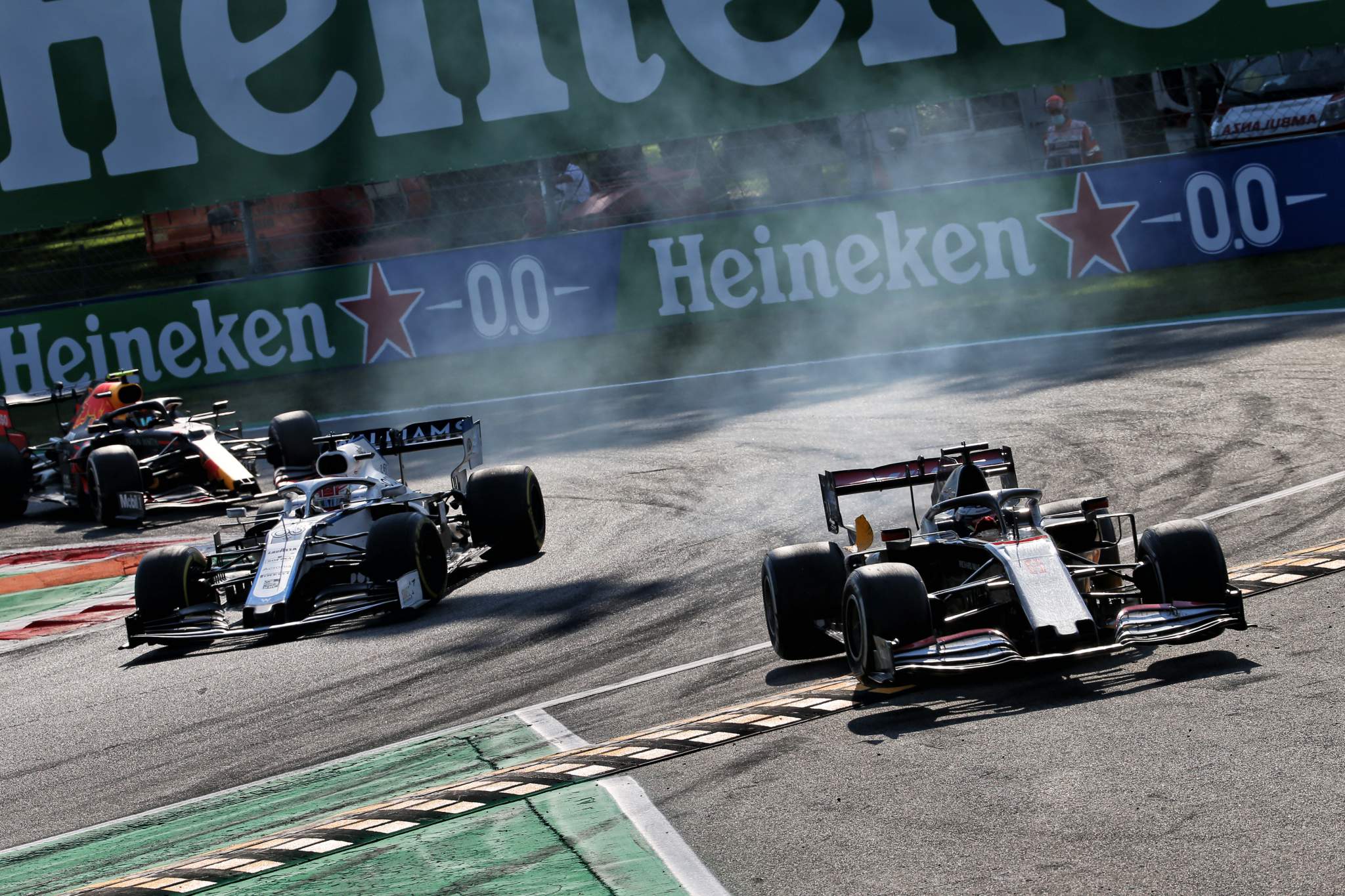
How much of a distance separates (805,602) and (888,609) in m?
0.93

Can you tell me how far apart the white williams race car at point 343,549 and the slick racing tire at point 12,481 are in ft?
17.9

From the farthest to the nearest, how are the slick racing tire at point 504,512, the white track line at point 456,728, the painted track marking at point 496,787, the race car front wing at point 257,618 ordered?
the slick racing tire at point 504,512 → the race car front wing at point 257,618 → the white track line at point 456,728 → the painted track marking at point 496,787

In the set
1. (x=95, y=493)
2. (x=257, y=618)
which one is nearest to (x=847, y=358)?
(x=95, y=493)

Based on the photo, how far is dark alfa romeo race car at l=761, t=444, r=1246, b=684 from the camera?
671 cm

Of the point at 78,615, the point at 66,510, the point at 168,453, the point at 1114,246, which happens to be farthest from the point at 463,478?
the point at 1114,246

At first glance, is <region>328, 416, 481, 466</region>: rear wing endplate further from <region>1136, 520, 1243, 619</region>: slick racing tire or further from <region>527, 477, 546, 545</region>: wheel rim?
<region>1136, 520, 1243, 619</region>: slick racing tire

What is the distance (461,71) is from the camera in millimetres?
21922

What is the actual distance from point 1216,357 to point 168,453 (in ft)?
34.9

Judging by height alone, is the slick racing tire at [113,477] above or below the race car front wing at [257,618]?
above

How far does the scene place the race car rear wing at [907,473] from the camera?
338 inches

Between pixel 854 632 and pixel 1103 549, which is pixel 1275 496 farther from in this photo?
pixel 854 632

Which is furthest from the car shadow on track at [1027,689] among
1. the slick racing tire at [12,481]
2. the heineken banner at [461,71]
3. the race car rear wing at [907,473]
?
the heineken banner at [461,71]

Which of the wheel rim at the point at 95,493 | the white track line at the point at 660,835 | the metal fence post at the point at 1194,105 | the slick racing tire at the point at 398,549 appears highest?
the metal fence post at the point at 1194,105

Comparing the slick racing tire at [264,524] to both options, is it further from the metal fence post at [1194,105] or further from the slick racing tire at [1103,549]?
the metal fence post at [1194,105]
